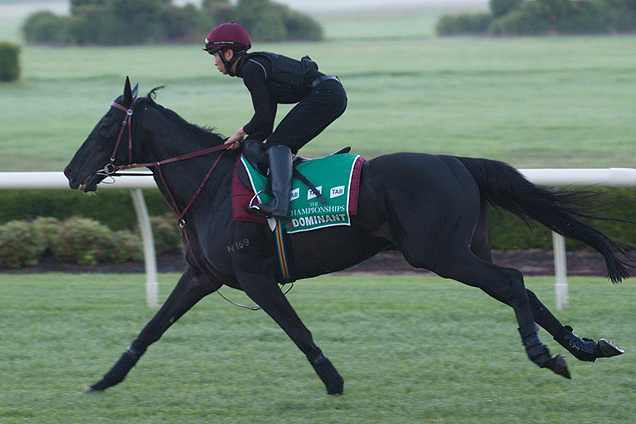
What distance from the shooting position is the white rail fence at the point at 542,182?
508 centimetres

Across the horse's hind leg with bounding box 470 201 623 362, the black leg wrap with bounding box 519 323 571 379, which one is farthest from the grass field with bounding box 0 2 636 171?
the black leg wrap with bounding box 519 323 571 379

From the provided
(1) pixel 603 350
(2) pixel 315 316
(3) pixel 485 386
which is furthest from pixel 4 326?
(1) pixel 603 350

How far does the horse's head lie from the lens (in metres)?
4.20

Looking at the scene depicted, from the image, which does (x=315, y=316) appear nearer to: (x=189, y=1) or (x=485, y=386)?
(x=485, y=386)

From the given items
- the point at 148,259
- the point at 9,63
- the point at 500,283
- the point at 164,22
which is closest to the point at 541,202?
the point at 500,283

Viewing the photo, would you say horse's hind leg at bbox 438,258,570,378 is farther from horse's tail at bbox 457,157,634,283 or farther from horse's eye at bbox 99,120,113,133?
horse's eye at bbox 99,120,113,133

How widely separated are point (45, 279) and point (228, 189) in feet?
9.31

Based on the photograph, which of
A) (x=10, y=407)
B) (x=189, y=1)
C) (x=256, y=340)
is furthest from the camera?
(x=189, y=1)

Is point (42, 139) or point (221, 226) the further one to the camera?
point (42, 139)

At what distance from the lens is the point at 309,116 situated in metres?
4.06

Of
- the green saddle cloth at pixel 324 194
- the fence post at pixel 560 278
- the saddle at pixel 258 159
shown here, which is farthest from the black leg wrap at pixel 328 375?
the fence post at pixel 560 278

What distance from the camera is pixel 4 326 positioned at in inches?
205

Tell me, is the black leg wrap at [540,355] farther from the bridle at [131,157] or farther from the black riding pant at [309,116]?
the bridle at [131,157]

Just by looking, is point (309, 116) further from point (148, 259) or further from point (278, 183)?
point (148, 259)
